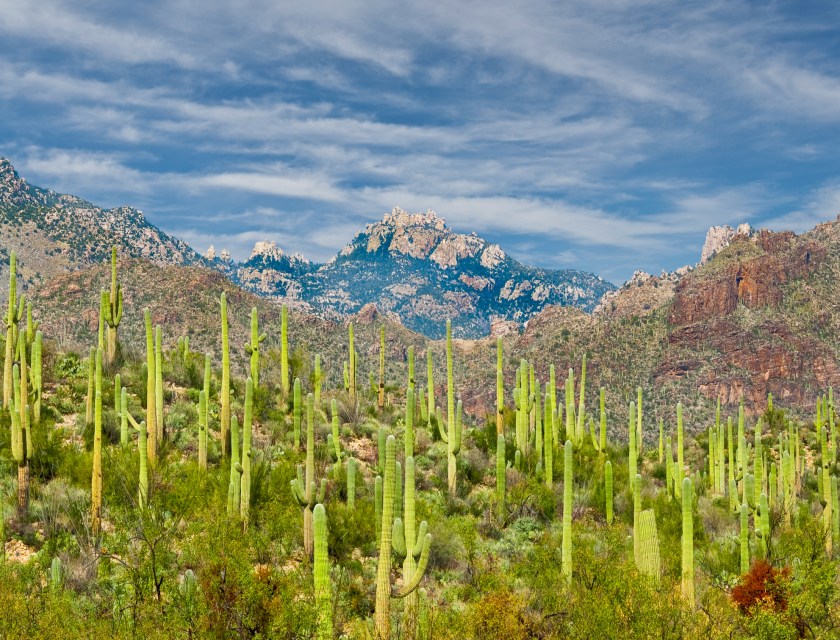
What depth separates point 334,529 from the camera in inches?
492

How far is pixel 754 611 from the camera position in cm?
1020

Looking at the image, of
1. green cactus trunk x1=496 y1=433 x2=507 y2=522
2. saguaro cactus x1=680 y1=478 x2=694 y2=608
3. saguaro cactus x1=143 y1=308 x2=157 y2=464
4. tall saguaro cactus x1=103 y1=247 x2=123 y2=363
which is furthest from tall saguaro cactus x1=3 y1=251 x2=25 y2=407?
saguaro cactus x1=680 y1=478 x2=694 y2=608

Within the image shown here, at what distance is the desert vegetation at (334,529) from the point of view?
8.91 meters

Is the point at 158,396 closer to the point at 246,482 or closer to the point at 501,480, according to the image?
the point at 246,482

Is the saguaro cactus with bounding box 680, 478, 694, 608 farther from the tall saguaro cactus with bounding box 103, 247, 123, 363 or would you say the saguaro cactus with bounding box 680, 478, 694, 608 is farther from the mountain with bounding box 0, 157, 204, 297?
the mountain with bounding box 0, 157, 204, 297

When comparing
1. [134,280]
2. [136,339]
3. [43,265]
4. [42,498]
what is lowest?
[42,498]

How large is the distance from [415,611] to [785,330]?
10932 centimetres

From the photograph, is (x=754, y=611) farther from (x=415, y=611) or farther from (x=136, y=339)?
(x=136, y=339)

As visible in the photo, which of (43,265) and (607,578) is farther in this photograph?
(43,265)

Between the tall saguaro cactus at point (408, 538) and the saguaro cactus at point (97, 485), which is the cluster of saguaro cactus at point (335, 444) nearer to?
the tall saguaro cactus at point (408, 538)

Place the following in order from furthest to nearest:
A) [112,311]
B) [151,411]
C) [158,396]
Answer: [112,311]
[158,396]
[151,411]

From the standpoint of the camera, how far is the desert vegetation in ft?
29.2

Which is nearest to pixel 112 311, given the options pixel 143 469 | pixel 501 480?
pixel 143 469

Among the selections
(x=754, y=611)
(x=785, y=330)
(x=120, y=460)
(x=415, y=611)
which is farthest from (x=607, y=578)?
(x=785, y=330)
